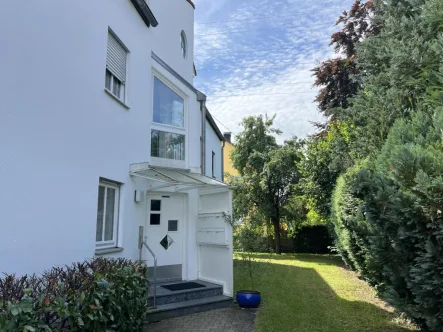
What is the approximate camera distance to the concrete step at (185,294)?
9.23m

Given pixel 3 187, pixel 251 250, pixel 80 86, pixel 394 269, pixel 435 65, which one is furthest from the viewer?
pixel 251 250

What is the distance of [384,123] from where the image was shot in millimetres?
9430

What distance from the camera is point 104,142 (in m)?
7.77

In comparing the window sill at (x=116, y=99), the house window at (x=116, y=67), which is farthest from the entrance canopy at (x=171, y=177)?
the house window at (x=116, y=67)

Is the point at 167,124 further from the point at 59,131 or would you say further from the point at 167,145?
the point at 59,131

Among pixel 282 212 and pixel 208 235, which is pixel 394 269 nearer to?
pixel 208 235

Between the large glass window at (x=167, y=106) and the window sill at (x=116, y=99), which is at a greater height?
the large glass window at (x=167, y=106)

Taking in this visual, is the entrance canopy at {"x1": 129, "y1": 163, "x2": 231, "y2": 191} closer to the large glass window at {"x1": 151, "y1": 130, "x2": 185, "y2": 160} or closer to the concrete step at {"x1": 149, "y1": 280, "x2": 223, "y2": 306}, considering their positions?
the large glass window at {"x1": 151, "y1": 130, "x2": 185, "y2": 160}

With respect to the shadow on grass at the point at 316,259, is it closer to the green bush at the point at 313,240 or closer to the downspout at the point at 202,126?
the green bush at the point at 313,240

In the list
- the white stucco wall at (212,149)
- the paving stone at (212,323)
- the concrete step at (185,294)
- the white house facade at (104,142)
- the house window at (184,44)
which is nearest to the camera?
the white house facade at (104,142)

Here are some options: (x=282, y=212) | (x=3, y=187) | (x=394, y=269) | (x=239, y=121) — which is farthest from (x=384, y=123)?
(x=239, y=121)

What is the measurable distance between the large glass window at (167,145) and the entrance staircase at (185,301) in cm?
456

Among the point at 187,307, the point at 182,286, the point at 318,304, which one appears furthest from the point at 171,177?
the point at 318,304

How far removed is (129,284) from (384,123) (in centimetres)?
832
